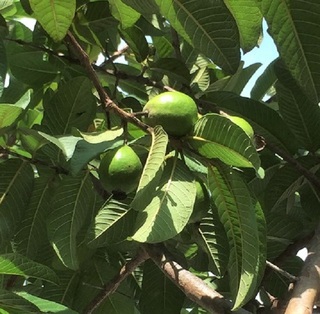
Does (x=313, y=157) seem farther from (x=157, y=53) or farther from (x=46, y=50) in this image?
(x=46, y=50)

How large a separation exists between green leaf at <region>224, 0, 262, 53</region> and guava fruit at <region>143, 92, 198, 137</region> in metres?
0.13

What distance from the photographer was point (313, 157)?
133cm

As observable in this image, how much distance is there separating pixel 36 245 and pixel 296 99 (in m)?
0.58

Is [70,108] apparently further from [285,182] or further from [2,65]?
[285,182]

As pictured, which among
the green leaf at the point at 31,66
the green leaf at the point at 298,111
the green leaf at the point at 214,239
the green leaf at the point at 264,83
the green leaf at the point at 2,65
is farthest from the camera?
the green leaf at the point at 264,83

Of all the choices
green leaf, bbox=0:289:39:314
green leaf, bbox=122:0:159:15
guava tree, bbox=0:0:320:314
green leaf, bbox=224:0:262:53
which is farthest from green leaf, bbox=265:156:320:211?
green leaf, bbox=0:289:39:314

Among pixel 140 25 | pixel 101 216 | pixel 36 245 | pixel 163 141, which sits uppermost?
pixel 140 25

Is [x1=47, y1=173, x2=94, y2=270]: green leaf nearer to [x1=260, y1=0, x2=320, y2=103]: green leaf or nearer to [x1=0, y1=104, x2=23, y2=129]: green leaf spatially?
[x1=0, y1=104, x2=23, y2=129]: green leaf

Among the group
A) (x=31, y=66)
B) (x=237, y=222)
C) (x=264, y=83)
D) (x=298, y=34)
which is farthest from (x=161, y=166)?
(x=264, y=83)

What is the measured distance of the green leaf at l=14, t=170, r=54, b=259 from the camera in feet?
3.99

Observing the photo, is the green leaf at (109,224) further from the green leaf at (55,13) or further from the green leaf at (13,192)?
the green leaf at (55,13)

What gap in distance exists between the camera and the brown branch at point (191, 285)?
96 cm

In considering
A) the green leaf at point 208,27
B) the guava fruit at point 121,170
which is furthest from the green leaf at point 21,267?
the green leaf at point 208,27

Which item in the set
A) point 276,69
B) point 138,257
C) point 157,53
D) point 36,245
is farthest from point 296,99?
point 36,245
